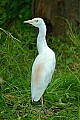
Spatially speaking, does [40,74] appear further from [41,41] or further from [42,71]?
[41,41]

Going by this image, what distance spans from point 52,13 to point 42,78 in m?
2.29

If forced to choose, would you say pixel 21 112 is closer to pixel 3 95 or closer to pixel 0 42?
pixel 3 95

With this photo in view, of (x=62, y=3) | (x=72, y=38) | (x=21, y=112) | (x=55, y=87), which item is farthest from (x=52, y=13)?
(x=21, y=112)

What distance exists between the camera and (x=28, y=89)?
13.0ft

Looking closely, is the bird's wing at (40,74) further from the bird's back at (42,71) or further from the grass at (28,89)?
the grass at (28,89)

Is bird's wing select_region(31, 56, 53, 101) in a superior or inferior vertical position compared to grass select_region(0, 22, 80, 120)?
superior

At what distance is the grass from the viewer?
3.65m

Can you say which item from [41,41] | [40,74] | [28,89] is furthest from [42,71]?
[28,89]

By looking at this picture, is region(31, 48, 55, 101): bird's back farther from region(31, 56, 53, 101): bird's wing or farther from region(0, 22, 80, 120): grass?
region(0, 22, 80, 120): grass

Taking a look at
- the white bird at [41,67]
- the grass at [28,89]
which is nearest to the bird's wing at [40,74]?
the white bird at [41,67]

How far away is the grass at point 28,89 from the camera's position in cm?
365

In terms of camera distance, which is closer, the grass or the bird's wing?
the bird's wing

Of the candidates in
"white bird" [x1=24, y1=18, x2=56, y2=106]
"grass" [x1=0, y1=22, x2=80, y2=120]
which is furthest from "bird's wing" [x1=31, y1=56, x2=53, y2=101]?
"grass" [x1=0, y1=22, x2=80, y2=120]

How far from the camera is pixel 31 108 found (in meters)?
3.75
